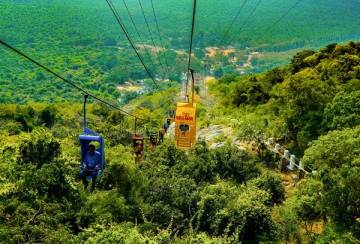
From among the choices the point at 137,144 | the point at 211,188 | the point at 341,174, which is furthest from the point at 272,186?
the point at 341,174

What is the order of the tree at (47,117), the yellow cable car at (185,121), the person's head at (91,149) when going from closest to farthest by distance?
1. the person's head at (91,149)
2. the yellow cable car at (185,121)
3. the tree at (47,117)

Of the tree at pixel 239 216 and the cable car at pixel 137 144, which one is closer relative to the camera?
the tree at pixel 239 216

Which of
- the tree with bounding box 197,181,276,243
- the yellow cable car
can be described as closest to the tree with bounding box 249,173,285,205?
the tree with bounding box 197,181,276,243

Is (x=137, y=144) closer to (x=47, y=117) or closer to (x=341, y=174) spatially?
(x=341, y=174)

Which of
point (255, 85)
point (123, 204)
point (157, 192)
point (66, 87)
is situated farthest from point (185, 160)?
point (66, 87)

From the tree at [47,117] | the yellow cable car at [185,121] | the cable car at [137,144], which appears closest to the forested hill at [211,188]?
the cable car at [137,144]

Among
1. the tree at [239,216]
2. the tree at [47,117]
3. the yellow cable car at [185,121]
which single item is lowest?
the tree at [239,216]

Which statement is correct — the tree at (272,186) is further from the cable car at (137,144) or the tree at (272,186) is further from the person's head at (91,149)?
A: the person's head at (91,149)

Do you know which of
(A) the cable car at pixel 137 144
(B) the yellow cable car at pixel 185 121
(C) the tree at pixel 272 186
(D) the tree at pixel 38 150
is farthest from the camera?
(A) the cable car at pixel 137 144
